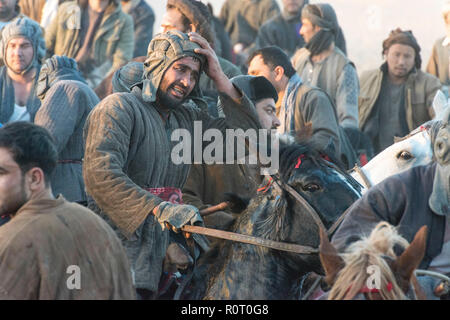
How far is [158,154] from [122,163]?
10.8 inches

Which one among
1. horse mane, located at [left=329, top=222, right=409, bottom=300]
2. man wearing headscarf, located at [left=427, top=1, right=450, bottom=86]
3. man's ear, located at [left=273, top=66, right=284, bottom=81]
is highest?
man wearing headscarf, located at [left=427, top=1, right=450, bottom=86]

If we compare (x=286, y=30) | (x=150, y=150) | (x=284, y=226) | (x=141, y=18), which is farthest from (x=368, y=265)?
(x=141, y=18)

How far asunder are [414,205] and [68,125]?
2.93 m

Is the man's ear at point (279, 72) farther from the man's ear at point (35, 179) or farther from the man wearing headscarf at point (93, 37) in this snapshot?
the man's ear at point (35, 179)

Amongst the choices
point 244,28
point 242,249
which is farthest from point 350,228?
point 244,28

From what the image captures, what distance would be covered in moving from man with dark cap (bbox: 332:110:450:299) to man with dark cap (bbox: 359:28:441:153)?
5873mm

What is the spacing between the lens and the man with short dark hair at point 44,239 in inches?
182

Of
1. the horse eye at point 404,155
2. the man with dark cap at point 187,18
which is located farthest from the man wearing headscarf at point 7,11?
the horse eye at point 404,155

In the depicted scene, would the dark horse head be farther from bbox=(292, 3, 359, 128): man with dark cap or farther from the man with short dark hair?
bbox=(292, 3, 359, 128): man with dark cap

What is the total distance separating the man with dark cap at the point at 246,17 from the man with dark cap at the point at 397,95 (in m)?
3.63

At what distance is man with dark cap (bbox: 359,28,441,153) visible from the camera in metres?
11.1

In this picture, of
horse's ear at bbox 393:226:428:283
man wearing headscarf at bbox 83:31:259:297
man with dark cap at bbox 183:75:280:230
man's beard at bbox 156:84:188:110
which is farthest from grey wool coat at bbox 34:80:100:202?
horse's ear at bbox 393:226:428:283

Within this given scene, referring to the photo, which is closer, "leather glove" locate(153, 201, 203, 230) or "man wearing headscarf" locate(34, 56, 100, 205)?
"leather glove" locate(153, 201, 203, 230)
